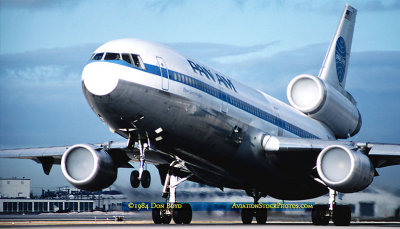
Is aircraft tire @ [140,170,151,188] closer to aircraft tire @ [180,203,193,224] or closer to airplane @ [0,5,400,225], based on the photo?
airplane @ [0,5,400,225]

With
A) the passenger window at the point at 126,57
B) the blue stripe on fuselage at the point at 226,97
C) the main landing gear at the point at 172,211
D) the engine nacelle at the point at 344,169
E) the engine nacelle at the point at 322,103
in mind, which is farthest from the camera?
the engine nacelle at the point at 322,103

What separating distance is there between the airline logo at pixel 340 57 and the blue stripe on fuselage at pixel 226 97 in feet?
26.3

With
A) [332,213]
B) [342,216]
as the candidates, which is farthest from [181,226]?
[332,213]

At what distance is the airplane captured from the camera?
64.0ft

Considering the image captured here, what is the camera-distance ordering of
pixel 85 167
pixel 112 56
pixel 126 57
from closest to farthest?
pixel 112 56
pixel 126 57
pixel 85 167

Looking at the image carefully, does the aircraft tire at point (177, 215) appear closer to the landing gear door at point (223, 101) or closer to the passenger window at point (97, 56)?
the landing gear door at point (223, 101)

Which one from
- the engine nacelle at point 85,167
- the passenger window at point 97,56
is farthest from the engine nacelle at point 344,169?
the passenger window at point 97,56

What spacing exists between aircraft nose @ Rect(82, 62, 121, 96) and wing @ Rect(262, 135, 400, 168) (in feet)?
26.6

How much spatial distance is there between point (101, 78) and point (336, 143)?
9555 millimetres

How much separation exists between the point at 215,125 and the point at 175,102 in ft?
7.91

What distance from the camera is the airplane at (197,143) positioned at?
1952 centimetres

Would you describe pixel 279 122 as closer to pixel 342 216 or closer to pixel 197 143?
pixel 342 216

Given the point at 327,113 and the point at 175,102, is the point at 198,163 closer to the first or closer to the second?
the point at 175,102

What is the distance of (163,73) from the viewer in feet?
66.2
